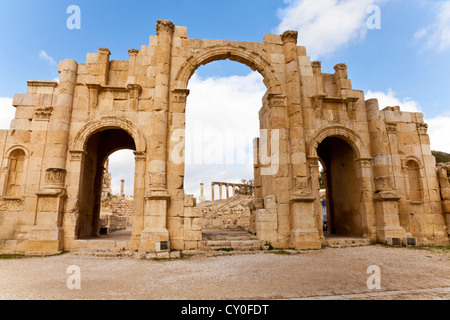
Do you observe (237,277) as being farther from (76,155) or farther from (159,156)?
(76,155)

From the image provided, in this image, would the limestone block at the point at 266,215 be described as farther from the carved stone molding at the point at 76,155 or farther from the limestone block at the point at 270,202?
the carved stone molding at the point at 76,155

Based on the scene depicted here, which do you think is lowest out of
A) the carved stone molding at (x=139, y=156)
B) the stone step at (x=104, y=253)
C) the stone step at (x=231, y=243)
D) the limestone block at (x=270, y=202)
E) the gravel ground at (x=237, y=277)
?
the gravel ground at (x=237, y=277)

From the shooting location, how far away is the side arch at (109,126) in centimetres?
895

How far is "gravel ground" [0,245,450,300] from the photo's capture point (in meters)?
4.24

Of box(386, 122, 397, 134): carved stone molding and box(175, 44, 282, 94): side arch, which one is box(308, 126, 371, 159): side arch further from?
box(175, 44, 282, 94): side arch

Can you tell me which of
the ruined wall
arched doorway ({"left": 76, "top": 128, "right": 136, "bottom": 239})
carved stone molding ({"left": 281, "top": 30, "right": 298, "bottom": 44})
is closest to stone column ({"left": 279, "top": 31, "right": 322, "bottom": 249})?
carved stone molding ({"left": 281, "top": 30, "right": 298, "bottom": 44})

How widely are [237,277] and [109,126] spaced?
6.72 metres

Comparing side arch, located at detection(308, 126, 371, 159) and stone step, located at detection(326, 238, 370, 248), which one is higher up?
side arch, located at detection(308, 126, 371, 159)

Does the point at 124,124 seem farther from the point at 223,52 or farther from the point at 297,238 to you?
the point at 297,238

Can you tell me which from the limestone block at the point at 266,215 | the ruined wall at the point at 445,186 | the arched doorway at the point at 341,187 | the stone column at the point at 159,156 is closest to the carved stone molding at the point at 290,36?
the stone column at the point at 159,156

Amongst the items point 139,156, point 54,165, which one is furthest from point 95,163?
point 139,156

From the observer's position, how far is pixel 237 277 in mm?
5348

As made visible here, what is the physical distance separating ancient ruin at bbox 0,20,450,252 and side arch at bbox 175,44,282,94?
4 centimetres

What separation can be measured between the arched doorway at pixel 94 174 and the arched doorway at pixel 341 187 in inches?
377
